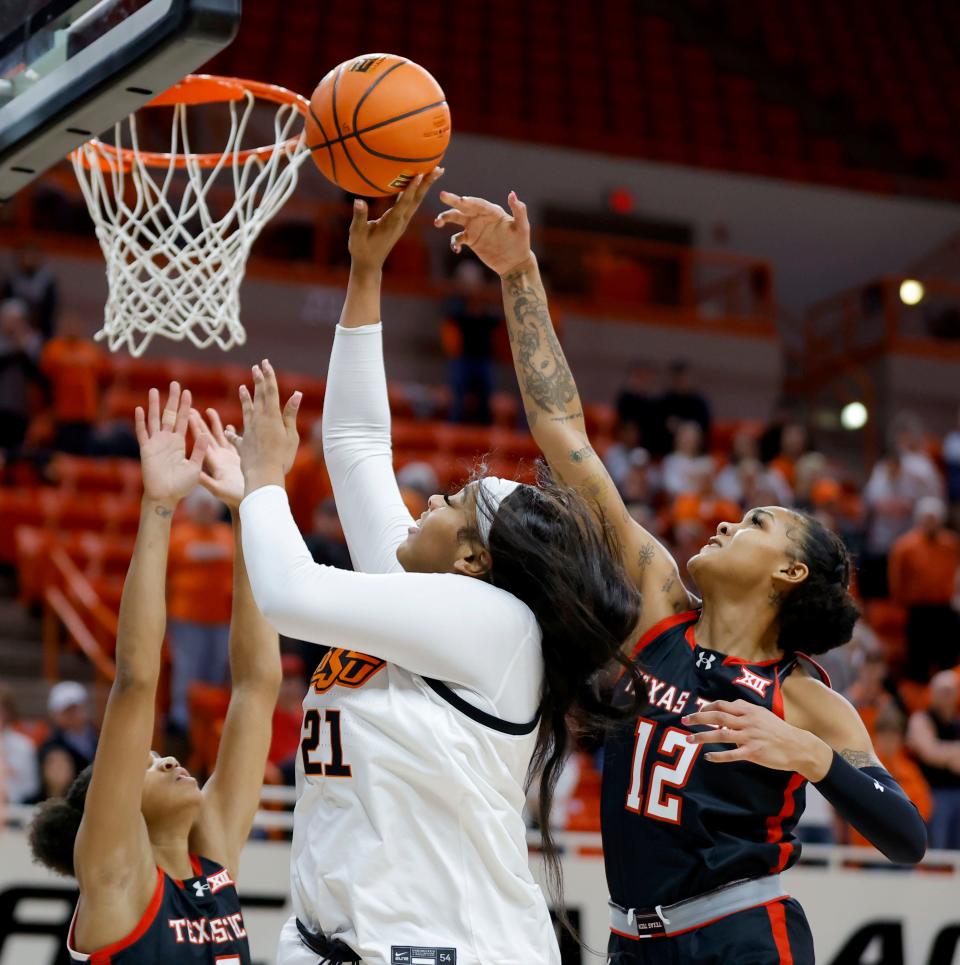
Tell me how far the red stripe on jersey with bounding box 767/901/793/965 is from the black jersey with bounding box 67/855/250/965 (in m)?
1.15

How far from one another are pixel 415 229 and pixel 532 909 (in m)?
14.0

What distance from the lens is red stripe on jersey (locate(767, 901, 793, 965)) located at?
328 cm

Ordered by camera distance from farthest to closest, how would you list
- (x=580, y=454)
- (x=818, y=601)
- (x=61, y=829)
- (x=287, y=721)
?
1. (x=287, y=721)
2. (x=580, y=454)
3. (x=818, y=601)
4. (x=61, y=829)

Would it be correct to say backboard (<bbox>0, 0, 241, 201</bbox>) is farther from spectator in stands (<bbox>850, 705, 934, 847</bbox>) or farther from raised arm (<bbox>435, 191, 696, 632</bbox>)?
spectator in stands (<bbox>850, 705, 934, 847</bbox>)

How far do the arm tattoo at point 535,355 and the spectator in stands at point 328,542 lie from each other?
4.05m

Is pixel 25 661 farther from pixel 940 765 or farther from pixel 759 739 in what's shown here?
pixel 759 739

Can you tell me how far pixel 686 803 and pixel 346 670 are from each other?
978 millimetres

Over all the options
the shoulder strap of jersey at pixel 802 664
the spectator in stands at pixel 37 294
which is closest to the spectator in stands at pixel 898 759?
the shoulder strap of jersey at pixel 802 664

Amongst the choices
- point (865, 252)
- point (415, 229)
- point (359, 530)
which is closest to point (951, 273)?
point (865, 252)

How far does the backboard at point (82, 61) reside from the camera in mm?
2775

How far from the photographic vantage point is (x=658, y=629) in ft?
11.9

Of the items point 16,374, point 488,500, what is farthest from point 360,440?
point 16,374

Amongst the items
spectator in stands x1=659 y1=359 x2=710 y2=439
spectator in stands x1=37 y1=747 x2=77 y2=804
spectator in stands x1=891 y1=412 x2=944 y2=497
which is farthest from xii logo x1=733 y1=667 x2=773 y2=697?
spectator in stands x1=659 y1=359 x2=710 y2=439

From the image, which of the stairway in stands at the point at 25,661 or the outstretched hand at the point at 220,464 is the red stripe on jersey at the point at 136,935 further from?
the stairway in stands at the point at 25,661
